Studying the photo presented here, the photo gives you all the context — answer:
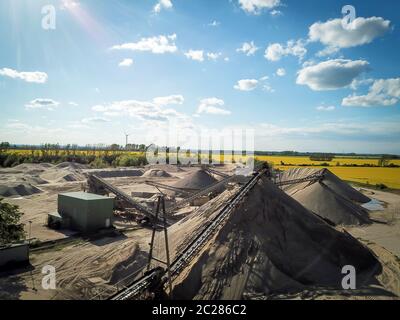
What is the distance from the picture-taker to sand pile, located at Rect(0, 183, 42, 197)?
35.7 m

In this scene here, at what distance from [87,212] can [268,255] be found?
45.1 feet

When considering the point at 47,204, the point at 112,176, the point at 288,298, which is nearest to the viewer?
the point at 288,298

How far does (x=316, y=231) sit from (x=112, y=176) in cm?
5056

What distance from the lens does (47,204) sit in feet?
104

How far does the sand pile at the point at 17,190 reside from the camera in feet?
117

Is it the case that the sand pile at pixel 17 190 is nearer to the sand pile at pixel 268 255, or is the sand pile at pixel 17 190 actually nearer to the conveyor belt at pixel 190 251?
the sand pile at pixel 268 255

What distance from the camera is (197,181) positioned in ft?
136

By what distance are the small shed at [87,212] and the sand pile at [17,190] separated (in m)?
17.4

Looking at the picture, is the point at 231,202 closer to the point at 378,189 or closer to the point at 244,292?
the point at 244,292

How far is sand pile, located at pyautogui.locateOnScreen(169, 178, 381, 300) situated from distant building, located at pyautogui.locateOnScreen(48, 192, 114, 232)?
277 inches

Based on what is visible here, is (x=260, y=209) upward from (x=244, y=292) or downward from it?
upward

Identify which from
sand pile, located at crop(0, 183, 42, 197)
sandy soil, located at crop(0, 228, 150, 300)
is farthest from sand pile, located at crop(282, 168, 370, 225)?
sand pile, located at crop(0, 183, 42, 197)

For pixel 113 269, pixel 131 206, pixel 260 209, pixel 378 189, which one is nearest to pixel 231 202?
pixel 260 209
